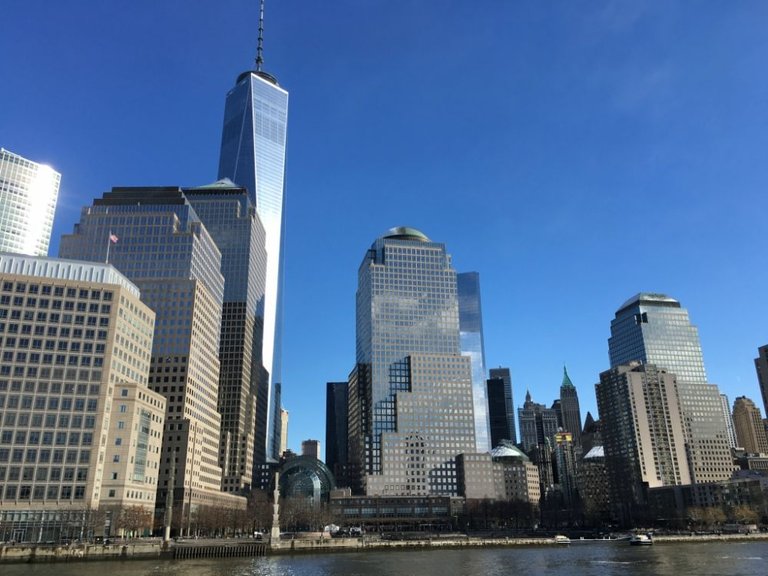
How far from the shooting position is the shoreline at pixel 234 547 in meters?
118

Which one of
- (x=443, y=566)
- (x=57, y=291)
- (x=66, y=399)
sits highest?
(x=57, y=291)

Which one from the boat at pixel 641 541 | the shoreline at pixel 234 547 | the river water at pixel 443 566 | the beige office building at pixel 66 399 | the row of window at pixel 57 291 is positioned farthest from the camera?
the boat at pixel 641 541

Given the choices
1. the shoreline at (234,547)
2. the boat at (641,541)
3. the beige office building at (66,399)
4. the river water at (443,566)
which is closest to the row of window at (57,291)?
the beige office building at (66,399)

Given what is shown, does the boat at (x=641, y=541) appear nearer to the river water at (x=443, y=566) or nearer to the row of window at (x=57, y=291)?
the river water at (x=443, y=566)

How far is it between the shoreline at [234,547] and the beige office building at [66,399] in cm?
1759

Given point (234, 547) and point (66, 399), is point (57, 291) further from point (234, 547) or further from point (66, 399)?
point (234, 547)

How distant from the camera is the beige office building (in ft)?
454

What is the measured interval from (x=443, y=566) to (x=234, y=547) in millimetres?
53742

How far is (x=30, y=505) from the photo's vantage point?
13650 cm

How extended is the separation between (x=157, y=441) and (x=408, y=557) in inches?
3068

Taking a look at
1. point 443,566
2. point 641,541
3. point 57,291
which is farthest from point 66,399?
point 641,541

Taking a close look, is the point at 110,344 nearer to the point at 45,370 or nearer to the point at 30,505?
the point at 45,370

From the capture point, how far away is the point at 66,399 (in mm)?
146250

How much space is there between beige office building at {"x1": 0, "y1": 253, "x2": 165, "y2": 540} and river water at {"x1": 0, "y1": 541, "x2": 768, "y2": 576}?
3075 centimetres
